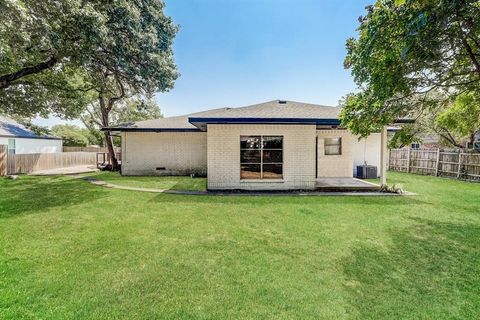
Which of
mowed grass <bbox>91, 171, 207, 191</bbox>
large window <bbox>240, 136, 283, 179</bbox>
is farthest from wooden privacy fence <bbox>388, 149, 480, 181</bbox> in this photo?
mowed grass <bbox>91, 171, 207, 191</bbox>

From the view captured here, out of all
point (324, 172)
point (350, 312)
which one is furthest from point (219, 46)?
point (350, 312)

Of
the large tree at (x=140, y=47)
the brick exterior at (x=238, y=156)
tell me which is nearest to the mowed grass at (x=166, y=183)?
the brick exterior at (x=238, y=156)

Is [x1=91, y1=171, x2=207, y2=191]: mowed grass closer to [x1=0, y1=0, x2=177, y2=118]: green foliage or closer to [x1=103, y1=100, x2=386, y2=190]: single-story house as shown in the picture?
[x1=103, y1=100, x2=386, y2=190]: single-story house

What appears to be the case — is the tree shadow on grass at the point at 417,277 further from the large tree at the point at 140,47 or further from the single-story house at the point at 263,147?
the large tree at the point at 140,47

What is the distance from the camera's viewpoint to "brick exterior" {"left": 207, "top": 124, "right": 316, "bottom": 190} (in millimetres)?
10039

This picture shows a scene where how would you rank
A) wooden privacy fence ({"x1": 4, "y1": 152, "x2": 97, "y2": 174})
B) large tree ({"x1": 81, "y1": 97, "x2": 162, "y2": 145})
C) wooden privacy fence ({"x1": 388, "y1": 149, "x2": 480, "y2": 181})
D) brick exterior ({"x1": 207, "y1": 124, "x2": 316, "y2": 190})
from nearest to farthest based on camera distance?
1. brick exterior ({"x1": 207, "y1": 124, "x2": 316, "y2": 190})
2. wooden privacy fence ({"x1": 388, "y1": 149, "x2": 480, "y2": 181})
3. wooden privacy fence ({"x1": 4, "y1": 152, "x2": 97, "y2": 174})
4. large tree ({"x1": 81, "y1": 97, "x2": 162, "y2": 145})

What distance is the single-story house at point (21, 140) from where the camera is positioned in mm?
22406

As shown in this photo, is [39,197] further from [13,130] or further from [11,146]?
[13,130]

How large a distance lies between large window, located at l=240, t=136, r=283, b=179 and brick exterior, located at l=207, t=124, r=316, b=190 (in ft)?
0.58

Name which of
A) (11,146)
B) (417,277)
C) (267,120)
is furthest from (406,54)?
(11,146)

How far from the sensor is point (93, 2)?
27.3ft

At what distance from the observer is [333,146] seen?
43.4 feet

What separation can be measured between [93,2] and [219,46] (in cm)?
930

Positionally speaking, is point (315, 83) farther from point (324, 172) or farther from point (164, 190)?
point (164, 190)
